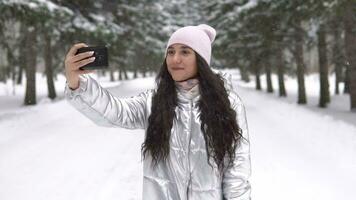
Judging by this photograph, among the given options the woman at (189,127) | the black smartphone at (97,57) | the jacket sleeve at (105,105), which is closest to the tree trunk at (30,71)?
the jacket sleeve at (105,105)

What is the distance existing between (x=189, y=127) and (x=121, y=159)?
21.0 feet

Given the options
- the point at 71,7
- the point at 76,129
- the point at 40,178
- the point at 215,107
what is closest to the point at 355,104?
the point at 76,129

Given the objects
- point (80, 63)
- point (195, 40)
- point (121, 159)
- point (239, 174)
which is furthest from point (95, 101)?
point (121, 159)

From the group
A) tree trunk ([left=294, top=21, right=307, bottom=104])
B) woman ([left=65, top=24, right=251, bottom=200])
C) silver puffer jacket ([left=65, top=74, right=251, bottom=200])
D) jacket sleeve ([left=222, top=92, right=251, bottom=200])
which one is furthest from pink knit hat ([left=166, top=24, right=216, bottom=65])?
tree trunk ([left=294, top=21, right=307, bottom=104])

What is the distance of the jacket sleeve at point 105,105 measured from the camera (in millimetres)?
2365

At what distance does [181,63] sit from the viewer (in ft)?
8.65

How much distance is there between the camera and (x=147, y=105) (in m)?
2.78

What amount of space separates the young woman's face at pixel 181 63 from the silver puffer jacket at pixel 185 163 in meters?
0.12

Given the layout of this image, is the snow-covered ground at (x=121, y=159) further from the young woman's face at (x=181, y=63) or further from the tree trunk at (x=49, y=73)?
the tree trunk at (x=49, y=73)

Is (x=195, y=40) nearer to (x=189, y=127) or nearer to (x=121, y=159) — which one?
(x=189, y=127)

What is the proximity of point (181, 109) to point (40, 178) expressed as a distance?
544cm

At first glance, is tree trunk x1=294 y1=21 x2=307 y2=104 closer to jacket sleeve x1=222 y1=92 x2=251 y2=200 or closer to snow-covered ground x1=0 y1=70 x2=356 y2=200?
snow-covered ground x1=0 y1=70 x2=356 y2=200

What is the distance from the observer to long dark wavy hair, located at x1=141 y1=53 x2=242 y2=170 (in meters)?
2.58

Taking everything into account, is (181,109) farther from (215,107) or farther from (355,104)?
(355,104)
